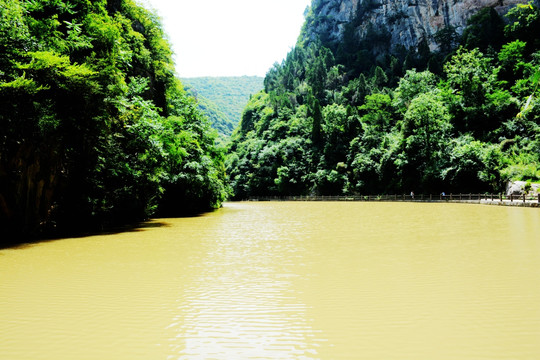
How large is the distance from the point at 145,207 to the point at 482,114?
153ft

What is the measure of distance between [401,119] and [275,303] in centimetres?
7612

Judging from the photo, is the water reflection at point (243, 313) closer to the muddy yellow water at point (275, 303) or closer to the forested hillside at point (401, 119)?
the muddy yellow water at point (275, 303)

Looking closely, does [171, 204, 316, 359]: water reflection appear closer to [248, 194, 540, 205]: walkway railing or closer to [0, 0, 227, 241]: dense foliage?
[0, 0, 227, 241]: dense foliage

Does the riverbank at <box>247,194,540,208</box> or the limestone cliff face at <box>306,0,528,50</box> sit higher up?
the limestone cliff face at <box>306,0,528,50</box>

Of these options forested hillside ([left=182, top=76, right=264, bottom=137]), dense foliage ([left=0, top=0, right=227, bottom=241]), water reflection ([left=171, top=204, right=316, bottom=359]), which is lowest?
water reflection ([left=171, top=204, right=316, bottom=359])

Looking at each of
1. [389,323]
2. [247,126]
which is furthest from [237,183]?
[389,323]

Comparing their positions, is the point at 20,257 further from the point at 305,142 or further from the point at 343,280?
the point at 305,142

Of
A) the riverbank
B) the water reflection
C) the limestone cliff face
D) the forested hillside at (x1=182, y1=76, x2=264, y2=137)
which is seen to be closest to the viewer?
the water reflection

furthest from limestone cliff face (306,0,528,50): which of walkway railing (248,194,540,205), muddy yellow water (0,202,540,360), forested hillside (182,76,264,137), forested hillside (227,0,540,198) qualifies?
muddy yellow water (0,202,540,360)

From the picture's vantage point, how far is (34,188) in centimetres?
1466

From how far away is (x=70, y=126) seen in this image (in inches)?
595

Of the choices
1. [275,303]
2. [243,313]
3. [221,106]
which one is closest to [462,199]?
[275,303]

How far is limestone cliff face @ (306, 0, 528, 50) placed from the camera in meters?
85.6

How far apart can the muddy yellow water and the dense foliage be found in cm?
452
